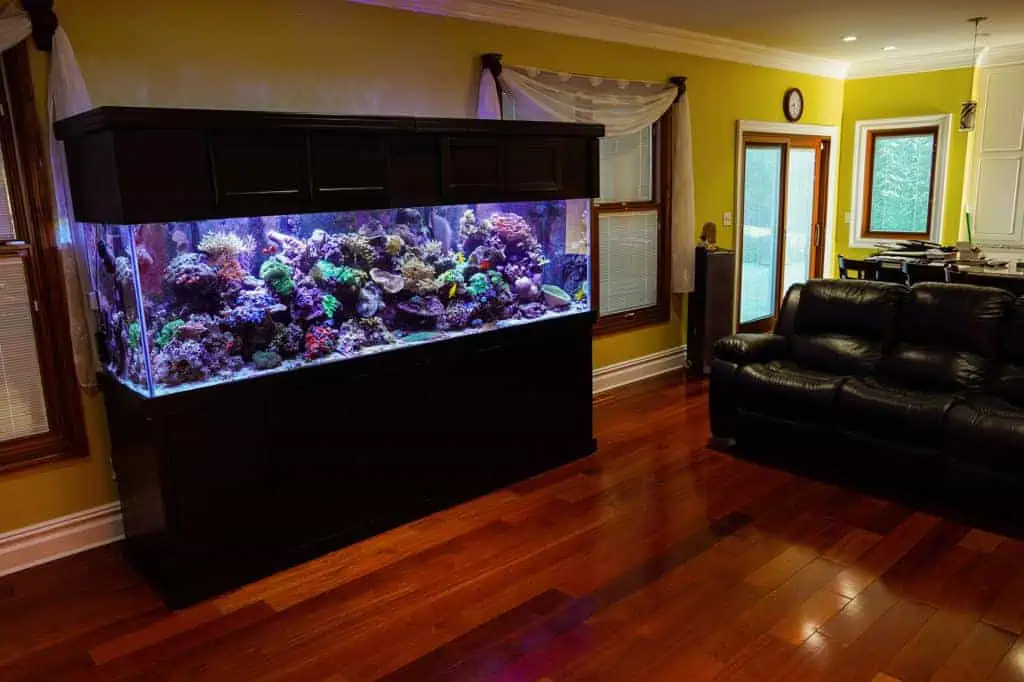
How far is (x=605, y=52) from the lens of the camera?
17.2 feet

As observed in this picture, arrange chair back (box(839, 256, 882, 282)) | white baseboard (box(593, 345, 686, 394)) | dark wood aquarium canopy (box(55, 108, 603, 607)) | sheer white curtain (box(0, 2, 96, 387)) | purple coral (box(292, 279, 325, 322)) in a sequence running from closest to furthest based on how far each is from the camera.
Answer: dark wood aquarium canopy (box(55, 108, 603, 607)) < sheer white curtain (box(0, 2, 96, 387)) < purple coral (box(292, 279, 325, 322)) < white baseboard (box(593, 345, 686, 394)) < chair back (box(839, 256, 882, 282))

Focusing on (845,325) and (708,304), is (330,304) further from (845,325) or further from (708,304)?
(708,304)

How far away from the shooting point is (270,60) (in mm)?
3668

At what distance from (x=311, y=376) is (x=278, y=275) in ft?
1.51

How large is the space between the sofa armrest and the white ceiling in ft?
7.06

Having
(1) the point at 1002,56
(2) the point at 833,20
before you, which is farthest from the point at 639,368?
(1) the point at 1002,56

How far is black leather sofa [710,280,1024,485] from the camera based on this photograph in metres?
3.50

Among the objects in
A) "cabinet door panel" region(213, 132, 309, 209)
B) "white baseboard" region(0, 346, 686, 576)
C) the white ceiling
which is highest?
the white ceiling

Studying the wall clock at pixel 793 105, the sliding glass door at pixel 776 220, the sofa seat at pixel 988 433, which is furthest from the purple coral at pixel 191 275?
the wall clock at pixel 793 105

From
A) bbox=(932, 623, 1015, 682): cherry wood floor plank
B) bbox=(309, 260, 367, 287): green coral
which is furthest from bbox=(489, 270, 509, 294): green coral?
bbox=(932, 623, 1015, 682): cherry wood floor plank

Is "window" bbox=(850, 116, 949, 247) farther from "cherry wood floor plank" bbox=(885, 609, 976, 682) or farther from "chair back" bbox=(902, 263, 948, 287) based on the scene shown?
"cherry wood floor plank" bbox=(885, 609, 976, 682)

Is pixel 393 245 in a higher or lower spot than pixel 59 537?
higher

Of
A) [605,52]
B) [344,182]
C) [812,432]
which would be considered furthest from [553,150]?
[812,432]

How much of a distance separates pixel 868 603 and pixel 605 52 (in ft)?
13.1
